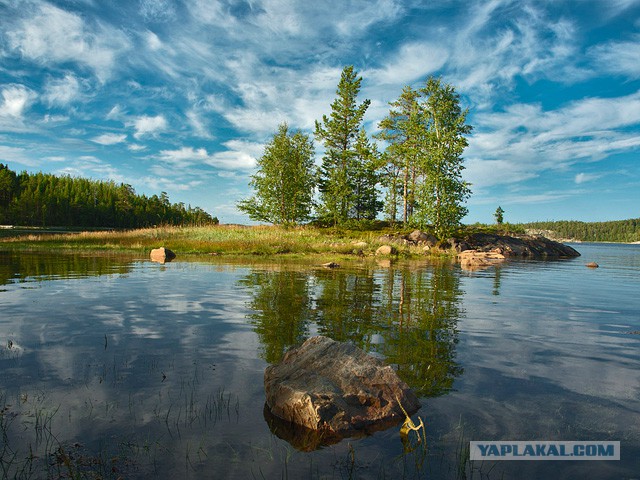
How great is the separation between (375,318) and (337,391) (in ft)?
16.2

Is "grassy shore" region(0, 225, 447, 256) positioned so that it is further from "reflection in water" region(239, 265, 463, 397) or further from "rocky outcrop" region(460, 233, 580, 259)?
"reflection in water" region(239, 265, 463, 397)

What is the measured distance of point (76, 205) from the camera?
12212cm

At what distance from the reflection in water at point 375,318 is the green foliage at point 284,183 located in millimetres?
36885

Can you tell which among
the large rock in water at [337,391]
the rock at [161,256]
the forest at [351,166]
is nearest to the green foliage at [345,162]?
the forest at [351,166]

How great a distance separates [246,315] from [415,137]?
→ 149ft

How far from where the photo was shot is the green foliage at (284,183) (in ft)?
170

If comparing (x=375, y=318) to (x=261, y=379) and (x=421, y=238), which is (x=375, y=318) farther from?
(x=421, y=238)

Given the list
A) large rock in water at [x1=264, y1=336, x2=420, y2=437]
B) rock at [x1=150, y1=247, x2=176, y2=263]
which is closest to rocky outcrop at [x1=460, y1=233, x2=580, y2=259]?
rock at [x1=150, y1=247, x2=176, y2=263]

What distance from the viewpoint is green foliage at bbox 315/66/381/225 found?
1986 inches

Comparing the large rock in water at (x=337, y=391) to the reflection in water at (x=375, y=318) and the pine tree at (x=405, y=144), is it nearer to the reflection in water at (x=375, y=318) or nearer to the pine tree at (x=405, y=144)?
the reflection in water at (x=375, y=318)

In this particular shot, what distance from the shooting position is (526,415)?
4500 mm

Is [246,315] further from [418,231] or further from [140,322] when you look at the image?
[418,231]

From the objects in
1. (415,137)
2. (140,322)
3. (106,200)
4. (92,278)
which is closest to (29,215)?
(106,200)

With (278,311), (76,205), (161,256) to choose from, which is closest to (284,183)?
(161,256)
